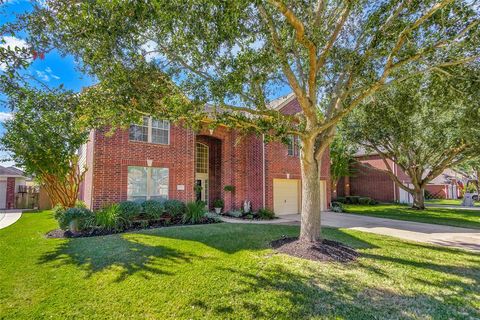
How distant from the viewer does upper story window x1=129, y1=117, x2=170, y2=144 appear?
12.0 meters

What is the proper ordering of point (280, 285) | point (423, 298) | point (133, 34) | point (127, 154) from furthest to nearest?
point (127, 154)
point (133, 34)
point (280, 285)
point (423, 298)

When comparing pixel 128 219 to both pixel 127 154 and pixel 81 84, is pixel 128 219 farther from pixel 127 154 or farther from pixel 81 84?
pixel 81 84

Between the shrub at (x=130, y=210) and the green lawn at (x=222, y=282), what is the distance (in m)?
2.30

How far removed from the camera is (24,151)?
9930 mm

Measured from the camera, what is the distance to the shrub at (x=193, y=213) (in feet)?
37.4

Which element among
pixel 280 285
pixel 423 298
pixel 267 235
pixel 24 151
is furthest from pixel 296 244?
pixel 24 151

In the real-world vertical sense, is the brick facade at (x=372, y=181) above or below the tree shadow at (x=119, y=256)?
above

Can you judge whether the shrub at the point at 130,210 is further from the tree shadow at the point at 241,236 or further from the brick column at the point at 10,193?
the brick column at the point at 10,193

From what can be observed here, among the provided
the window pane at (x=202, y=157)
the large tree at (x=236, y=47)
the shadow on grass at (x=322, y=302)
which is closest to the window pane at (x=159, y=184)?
the window pane at (x=202, y=157)

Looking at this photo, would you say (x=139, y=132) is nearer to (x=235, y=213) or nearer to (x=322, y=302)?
(x=235, y=213)

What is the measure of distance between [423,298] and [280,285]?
236 cm

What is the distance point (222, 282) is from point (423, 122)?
52.3 ft

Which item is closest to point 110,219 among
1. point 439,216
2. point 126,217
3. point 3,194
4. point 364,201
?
point 126,217

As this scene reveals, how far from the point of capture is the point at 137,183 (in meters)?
11.9
